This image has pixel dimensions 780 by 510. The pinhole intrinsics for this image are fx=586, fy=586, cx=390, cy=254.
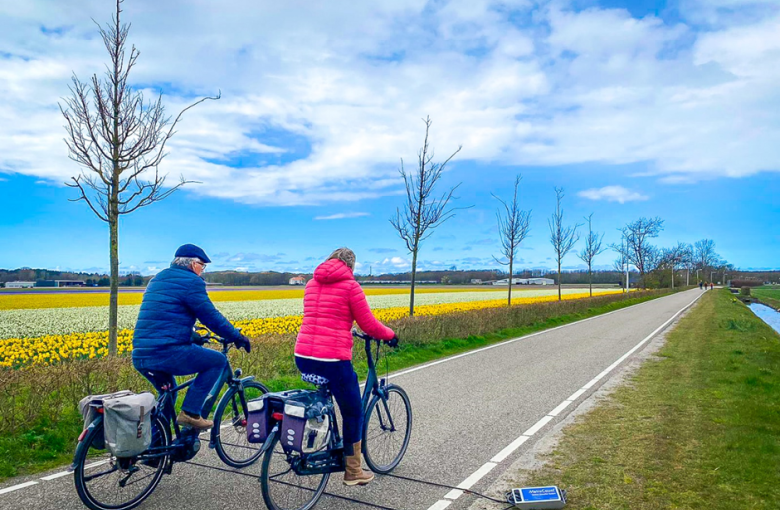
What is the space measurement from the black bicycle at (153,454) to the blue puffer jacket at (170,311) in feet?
0.97

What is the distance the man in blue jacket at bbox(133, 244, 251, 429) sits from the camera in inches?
185

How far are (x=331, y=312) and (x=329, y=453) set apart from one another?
114 centimetres

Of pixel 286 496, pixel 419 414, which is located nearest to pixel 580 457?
pixel 419 414

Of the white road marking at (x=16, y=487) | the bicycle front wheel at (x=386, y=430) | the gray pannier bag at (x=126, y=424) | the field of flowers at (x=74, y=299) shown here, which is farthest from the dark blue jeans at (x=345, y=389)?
the field of flowers at (x=74, y=299)

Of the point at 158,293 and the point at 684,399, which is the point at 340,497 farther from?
the point at 684,399

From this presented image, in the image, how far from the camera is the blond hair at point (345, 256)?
4656mm

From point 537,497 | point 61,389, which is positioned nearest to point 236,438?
point 61,389

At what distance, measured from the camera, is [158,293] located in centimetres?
471

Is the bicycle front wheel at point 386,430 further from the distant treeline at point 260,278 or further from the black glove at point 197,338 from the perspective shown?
the distant treeline at point 260,278

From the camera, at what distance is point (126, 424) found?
13.8 feet

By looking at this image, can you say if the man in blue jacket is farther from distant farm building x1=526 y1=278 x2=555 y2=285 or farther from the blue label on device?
distant farm building x1=526 y1=278 x2=555 y2=285

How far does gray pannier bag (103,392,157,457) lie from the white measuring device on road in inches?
112

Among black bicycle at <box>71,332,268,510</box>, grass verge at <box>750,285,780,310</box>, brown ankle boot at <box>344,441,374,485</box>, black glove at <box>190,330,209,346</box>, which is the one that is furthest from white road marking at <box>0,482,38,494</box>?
grass verge at <box>750,285,780,310</box>

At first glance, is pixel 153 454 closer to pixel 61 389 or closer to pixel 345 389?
pixel 345 389
